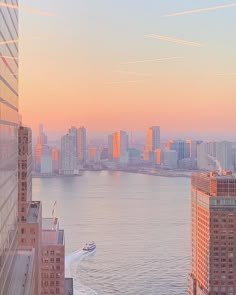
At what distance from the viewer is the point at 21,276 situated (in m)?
2.06

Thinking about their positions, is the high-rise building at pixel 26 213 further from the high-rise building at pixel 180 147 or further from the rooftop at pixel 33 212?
the high-rise building at pixel 180 147

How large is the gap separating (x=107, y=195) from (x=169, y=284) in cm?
878

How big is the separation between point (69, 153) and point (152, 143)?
3.49m

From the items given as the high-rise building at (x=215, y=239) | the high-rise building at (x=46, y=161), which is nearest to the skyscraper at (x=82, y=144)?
the high-rise building at (x=46, y=161)

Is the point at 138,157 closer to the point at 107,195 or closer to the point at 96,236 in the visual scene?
the point at 107,195

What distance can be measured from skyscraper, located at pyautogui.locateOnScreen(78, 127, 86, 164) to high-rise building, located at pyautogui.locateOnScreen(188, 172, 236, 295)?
1359 cm

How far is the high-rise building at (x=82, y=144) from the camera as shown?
20.2m

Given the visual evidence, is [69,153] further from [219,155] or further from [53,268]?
[53,268]

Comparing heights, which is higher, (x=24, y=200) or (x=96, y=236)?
(x=24, y=200)

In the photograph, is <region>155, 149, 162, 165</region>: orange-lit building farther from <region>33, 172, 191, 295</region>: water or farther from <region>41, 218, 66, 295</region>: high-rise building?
<region>41, 218, 66, 295</region>: high-rise building

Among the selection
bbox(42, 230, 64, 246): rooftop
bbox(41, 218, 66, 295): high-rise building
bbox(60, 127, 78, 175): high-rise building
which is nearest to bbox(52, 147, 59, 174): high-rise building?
bbox(60, 127, 78, 175): high-rise building

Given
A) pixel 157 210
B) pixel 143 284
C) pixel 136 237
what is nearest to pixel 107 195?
pixel 157 210

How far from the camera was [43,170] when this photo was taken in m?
20.3

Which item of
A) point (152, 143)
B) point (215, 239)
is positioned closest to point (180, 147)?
point (152, 143)
